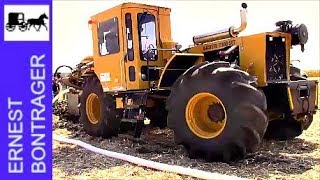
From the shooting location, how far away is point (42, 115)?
139 inches

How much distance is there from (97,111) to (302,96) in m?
4.46

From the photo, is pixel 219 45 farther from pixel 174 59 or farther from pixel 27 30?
pixel 27 30

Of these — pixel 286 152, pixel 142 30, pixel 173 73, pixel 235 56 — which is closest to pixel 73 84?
pixel 142 30

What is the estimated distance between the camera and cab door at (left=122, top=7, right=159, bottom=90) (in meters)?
7.95

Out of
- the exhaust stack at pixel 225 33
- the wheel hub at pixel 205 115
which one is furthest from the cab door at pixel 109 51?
the wheel hub at pixel 205 115

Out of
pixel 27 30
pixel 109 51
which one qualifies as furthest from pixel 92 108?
pixel 27 30

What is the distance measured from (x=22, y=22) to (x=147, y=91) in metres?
4.27

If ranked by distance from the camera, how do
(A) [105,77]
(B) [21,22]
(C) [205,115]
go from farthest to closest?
(A) [105,77] → (C) [205,115] → (B) [21,22]

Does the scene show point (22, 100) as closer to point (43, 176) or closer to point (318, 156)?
point (43, 176)

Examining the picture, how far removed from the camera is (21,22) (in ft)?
11.7

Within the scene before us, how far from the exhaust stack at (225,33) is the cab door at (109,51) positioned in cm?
A: 140

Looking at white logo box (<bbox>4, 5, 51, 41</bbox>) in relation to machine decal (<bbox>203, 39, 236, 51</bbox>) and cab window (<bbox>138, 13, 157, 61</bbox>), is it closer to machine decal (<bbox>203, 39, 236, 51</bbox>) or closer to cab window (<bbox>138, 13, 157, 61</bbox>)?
machine decal (<bbox>203, 39, 236, 51</bbox>)

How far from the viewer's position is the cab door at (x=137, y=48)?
313 inches

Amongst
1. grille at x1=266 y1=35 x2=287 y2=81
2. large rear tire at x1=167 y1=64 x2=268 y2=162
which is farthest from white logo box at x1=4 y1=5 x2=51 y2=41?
grille at x1=266 y1=35 x2=287 y2=81
